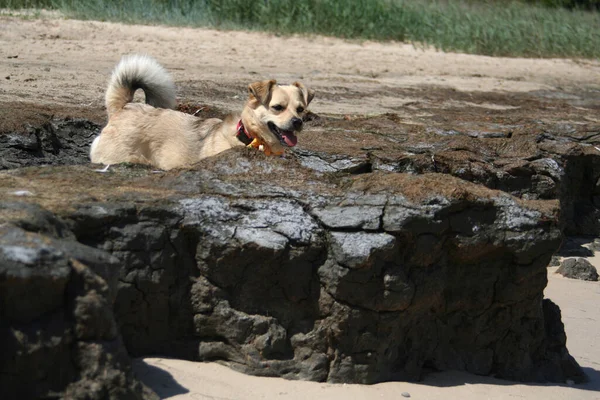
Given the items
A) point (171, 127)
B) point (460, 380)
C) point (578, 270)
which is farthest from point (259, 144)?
point (578, 270)

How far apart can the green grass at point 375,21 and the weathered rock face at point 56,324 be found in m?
10.8

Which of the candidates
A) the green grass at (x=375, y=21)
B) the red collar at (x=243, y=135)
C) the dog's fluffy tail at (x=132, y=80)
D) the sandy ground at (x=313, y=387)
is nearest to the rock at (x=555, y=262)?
the sandy ground at (x=313, y=387)

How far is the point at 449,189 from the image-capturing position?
4.86 meters

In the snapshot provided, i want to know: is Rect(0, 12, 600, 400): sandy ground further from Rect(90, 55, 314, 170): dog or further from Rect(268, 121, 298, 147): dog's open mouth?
Rect(268, 121, 298, 147): dog's open mouth

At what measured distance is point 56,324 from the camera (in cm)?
Answer: 354

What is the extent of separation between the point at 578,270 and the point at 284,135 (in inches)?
128

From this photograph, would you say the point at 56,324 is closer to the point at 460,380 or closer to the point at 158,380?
the point at 158,380

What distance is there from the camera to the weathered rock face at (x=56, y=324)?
3438mm

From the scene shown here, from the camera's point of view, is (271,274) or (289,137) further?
(289,137)

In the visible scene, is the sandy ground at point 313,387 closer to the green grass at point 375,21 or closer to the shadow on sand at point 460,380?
the shadow on sand at point 460,380

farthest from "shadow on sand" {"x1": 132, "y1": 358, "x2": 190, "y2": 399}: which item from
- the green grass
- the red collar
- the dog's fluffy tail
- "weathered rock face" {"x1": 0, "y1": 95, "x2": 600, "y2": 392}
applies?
the green grass

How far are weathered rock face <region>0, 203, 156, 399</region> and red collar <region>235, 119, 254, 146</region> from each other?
133 inches

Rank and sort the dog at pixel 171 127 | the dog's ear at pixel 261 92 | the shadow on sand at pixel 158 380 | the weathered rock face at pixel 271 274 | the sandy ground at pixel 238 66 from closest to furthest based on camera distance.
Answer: the weathered rock face at pixel 271 274 → the shadow on sand at pixel 158 380 → the dog at pixel 171 127 → the dog's ear at pixel 261 92 → the sandy ground at pixel 238 66

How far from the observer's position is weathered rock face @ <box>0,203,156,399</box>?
3438 millimetres
